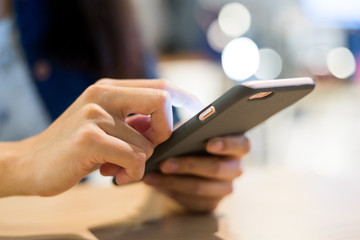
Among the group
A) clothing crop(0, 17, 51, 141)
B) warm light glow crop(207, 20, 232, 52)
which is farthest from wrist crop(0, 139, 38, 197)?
warm light glow crop(207, 20, 232, 52)

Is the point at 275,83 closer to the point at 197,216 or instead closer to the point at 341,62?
the point at 197,216

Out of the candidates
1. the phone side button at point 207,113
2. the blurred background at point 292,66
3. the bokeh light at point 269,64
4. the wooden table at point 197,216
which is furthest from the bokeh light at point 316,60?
the phone side button at point 207,113

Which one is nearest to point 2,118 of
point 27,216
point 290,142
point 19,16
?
point 19,16

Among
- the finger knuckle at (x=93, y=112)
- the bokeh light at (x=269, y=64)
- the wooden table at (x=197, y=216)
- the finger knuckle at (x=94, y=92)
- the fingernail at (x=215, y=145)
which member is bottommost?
the wooden table at (x=197, y=216)

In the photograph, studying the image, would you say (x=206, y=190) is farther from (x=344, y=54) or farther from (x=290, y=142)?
(x=290, y=142)

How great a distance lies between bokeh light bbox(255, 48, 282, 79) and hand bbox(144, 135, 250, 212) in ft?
5.46

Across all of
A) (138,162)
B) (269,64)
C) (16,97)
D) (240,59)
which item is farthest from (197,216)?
(269,64)

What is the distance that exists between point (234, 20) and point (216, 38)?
144mm

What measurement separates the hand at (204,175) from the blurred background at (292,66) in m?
1.61

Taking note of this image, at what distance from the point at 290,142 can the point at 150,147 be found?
2452 mm

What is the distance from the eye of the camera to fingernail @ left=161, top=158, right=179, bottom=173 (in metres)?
0.59

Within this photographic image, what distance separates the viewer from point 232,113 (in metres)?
0.47

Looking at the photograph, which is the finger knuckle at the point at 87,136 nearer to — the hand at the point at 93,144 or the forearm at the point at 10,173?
the hand at the point at 93,144

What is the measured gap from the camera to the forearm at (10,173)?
19.9 inches
